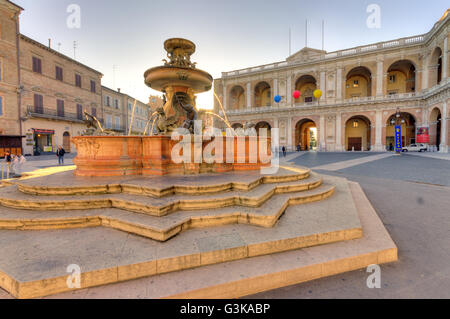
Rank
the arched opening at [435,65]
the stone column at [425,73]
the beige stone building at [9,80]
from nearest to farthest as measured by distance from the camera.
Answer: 1. the beige stone building at [9,80]
2. the arched opening at [435,65]
3. the stone column at [425,73]

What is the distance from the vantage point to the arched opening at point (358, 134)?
3156 centimetres

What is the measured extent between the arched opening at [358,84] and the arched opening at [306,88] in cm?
518

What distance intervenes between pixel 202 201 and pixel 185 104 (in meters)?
4.95

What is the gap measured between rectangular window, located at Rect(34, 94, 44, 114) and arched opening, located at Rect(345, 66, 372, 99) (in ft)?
135

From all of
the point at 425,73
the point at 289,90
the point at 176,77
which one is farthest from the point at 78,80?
the point at 425,73

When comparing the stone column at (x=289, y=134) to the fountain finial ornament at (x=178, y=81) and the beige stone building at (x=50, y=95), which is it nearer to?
the fountain finial ornament at (x=178, y=81)

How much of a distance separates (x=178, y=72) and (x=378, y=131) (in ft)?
101

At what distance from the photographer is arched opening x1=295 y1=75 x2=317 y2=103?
33000 millimetres

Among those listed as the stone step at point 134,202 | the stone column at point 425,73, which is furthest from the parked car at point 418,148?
the stone step at point 134,202

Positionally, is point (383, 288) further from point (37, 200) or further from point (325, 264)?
point (37, 200)

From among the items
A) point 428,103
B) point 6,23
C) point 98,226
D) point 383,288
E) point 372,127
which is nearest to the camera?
point 383,288

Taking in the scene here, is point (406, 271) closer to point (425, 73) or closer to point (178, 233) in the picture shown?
point (178, 233)

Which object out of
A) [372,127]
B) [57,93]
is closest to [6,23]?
[57,93]
